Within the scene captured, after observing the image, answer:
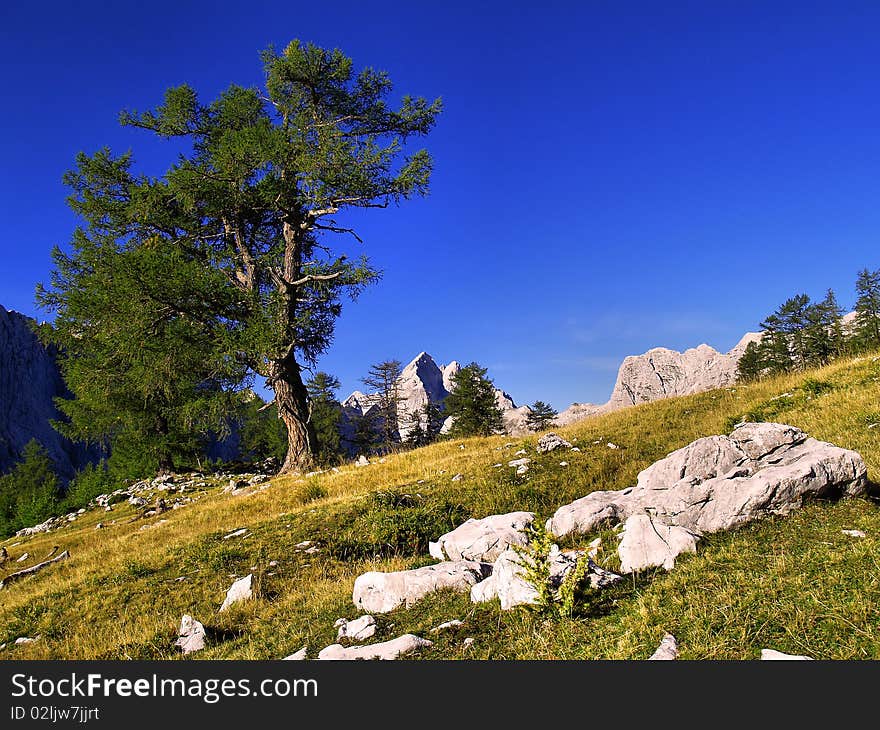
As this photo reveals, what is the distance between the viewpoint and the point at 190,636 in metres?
6.04

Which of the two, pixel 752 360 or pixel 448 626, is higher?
pixel 752 360

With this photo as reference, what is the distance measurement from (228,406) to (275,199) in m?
8.96

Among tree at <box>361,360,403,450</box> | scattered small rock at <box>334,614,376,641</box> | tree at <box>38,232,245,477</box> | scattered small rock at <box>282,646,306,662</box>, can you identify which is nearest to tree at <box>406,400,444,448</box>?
tree at <box>361,360,403,450</box>

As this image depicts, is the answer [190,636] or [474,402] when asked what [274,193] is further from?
[474,402]

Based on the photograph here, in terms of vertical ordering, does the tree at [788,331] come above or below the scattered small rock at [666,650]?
above

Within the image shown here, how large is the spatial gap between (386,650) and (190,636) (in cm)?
350

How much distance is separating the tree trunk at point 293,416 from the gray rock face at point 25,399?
74959 mm

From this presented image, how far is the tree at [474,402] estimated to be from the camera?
162ft

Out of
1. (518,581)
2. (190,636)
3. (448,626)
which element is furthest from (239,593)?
(518,581)

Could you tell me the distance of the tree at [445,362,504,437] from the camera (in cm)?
4941

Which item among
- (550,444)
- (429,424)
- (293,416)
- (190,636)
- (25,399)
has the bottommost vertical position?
(190,636)

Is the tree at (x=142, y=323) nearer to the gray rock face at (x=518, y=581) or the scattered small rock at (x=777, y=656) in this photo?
the gray rock face at (x=518, y=581)

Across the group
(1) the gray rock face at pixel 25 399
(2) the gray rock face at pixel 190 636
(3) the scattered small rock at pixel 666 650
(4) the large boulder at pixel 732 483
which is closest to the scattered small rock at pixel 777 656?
(3) the scattered small rock at pixel 666 650

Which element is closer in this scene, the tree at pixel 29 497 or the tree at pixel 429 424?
the tree at pixel 29 497
